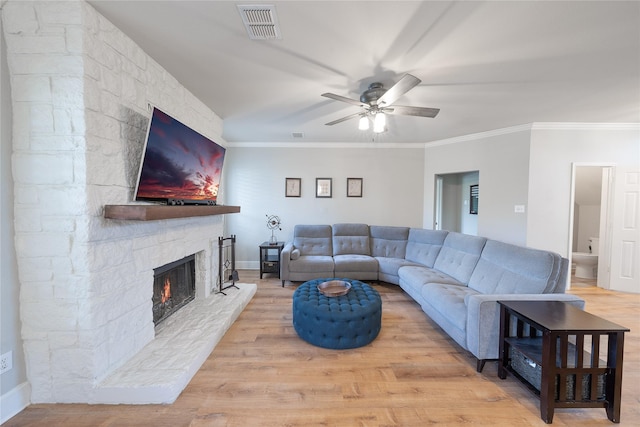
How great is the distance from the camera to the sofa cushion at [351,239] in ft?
15.3

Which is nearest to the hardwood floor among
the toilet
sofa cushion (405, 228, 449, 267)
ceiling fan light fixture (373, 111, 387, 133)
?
sofa cushion (405, 228, 449, 267)

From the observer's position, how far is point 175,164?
7.20 feet

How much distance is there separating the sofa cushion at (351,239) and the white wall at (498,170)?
196 centimetres

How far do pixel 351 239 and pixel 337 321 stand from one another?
2.50 m

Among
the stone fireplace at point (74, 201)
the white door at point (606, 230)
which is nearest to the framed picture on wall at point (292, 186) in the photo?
the stone fireplace at point (74, 201)

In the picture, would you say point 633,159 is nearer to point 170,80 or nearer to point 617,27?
point 617,27

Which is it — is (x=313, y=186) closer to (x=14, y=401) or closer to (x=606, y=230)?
(x=14, y=401)

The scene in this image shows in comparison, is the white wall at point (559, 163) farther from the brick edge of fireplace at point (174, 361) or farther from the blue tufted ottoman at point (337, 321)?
the brick edge of fireplace at point (174, 361)

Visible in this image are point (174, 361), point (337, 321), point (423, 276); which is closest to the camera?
point (174, 361)

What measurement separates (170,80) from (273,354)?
2750 millimetres

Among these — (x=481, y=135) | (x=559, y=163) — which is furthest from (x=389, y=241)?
(x=559, y=163)

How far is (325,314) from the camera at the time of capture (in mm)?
2354

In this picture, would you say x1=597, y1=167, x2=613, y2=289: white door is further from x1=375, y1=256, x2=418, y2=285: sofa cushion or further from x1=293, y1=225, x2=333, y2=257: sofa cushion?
x1=293, y1=225, x2=333, y2=257: sofa cushion

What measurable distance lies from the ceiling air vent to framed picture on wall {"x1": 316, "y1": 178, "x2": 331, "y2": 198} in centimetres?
332
